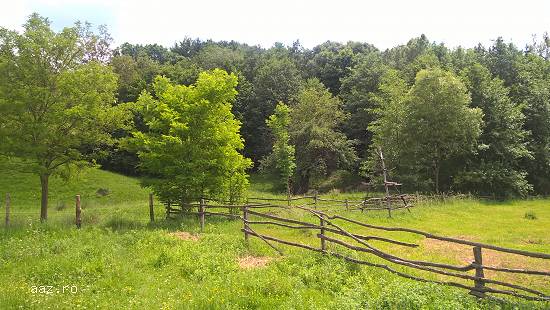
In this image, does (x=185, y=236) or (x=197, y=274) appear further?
(x=185, y=236)

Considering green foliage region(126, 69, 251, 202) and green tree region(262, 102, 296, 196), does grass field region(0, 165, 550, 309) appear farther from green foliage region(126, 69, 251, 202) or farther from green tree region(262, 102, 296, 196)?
→ green tree region(262, 102, 296, 196)

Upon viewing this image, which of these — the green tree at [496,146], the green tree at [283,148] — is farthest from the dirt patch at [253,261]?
the green tree at [496,146]

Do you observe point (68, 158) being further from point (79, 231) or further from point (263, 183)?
point (263, 183)

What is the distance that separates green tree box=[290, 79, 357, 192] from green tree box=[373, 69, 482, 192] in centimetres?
795

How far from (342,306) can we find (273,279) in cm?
186

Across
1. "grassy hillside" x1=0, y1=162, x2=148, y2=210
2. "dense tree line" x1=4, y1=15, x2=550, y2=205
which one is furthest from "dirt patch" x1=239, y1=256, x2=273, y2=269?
"grassy hillside" x1=0, y1=162, x2=148, y2=210

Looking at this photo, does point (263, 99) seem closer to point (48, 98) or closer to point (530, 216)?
point (530, 216)

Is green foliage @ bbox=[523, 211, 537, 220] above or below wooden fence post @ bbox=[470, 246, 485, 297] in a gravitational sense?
below

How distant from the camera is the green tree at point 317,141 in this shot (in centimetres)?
4503

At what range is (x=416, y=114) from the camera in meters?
36.3

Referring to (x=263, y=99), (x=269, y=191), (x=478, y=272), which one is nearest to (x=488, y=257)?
(x=478, y=272)

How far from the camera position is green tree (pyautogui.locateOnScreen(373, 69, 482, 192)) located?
34594 mm

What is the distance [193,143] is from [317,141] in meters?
24.9

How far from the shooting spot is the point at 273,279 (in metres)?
8.98
